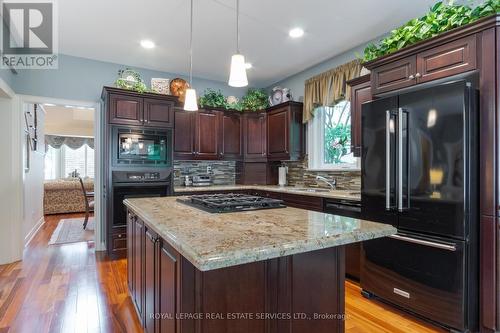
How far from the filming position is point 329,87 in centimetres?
396

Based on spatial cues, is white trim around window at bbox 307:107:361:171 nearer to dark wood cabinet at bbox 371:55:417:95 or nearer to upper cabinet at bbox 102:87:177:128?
dark wood cabinet at bbox 371:55:417:95

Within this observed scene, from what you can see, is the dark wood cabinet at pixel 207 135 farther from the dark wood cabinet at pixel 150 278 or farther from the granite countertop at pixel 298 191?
the dark wood cabinet at pixel 150 278

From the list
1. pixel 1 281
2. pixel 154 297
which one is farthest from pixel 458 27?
pixel 1 281

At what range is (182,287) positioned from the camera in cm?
119

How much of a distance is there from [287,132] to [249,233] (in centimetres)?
334

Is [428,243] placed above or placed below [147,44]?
below

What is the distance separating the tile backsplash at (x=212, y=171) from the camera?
4.74 m

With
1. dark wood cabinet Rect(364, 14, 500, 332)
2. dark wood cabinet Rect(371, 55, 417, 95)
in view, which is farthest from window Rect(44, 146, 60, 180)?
Answer: dark wood cabinet Rect(364, 14, 500, 332)

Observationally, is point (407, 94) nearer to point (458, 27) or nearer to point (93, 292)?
point (458, 27)

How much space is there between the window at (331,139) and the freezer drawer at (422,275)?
4.91 ft

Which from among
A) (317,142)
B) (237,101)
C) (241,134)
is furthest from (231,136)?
(317,142)

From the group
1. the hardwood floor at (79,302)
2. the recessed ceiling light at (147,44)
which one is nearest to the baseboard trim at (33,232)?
the hardwood floor at (79,302)

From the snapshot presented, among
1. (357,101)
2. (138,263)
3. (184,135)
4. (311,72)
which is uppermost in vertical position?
(311,72)

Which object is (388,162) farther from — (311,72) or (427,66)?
(311,72)
